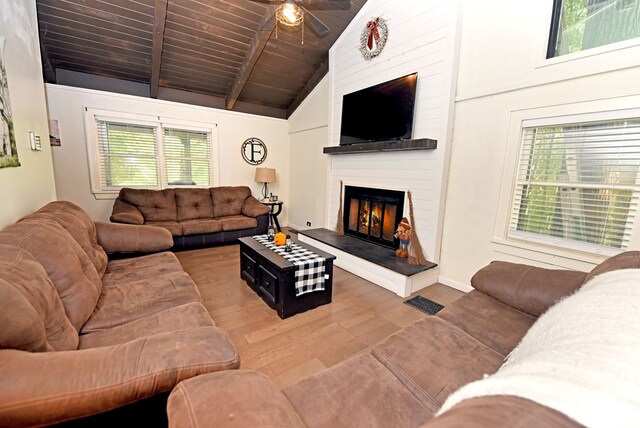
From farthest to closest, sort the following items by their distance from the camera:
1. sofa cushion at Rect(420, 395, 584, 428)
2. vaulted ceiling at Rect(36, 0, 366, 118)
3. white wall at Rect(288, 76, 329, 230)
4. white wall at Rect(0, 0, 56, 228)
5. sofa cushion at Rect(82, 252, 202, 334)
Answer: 1. white wall at Rect(288, 76, 329, 230)
2. vaulted ceiling at Rect(36, 0, 366, 118)
3. white wall at Rect(0, 0, 56, 228)
4. sofa cushion at Rect(82, 252, 202, 334)
5. sofa cushion at Rect(420, 395, 584, 428)

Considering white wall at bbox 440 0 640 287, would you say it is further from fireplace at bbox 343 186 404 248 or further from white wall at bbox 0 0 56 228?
white wall at bbox 0 0 56 228

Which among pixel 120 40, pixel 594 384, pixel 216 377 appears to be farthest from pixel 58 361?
pixel 120 40

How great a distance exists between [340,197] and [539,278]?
2712 millimetres

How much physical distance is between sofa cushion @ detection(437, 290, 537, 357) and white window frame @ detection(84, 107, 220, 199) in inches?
189

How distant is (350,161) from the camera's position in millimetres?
3900

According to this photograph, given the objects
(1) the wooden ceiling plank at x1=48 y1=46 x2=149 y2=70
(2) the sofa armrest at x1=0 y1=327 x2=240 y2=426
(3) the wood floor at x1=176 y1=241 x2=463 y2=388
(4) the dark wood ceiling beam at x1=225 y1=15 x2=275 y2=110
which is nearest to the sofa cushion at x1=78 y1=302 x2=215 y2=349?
(2) the sofa armrest at x1=0 y1=327 x2=240 y2=426

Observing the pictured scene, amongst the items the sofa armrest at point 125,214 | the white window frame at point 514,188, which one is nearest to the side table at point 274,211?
the sofa armrest at point 125,214

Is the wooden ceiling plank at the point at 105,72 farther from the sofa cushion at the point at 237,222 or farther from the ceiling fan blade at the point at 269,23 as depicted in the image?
the sofa cushion at the point at 237,222

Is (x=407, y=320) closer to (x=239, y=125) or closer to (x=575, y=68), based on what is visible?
(x=575, y=68)

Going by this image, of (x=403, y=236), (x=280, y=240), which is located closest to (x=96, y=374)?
(x=280, y=240)

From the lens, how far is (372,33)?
3385mm

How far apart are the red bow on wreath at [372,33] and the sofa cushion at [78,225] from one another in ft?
11.6

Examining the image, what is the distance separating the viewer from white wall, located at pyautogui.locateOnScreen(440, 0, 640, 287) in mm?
1955

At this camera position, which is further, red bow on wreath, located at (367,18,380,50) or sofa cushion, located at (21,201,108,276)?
red bow on wreath, located at (367,18,380,50)
